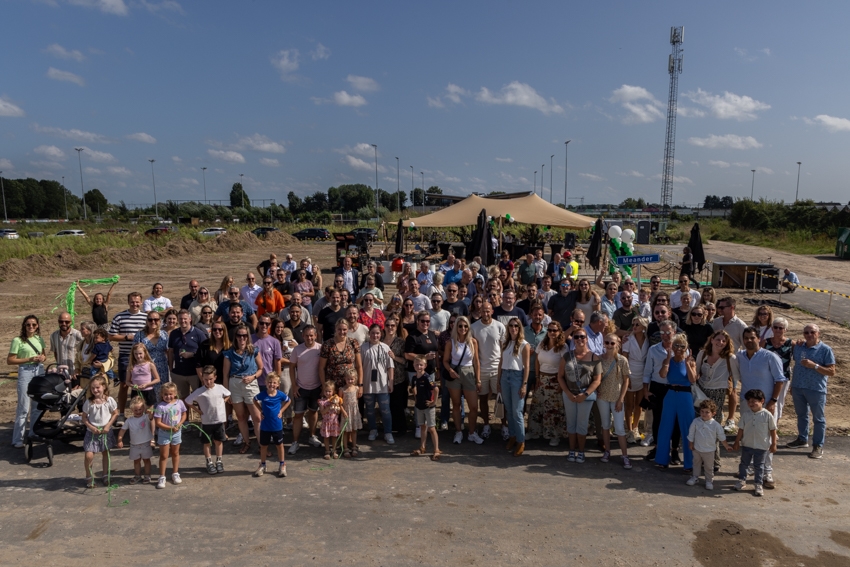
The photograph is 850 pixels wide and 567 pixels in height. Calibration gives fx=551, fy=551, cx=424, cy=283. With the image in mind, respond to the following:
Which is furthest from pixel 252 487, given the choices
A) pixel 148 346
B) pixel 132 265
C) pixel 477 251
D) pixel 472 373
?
pixel 132 265

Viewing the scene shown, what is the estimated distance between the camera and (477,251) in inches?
547

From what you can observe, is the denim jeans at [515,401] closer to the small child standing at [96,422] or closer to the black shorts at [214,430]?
the black shorts at [214,430]

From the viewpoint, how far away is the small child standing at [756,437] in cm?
509

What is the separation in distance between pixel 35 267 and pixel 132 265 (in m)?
4.52

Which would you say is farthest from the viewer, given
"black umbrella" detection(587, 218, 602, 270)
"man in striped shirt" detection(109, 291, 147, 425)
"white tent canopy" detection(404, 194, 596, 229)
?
"white tent canopy" detection(404, 194, 596, 229)

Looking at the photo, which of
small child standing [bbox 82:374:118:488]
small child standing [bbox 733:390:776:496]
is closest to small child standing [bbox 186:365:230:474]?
small child standing [bbox 82:374:118:488]

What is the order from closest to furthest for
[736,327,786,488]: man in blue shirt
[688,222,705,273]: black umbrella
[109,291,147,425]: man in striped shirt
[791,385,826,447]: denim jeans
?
1. [736,327,786,488]: man in blue shirt
2. [791,385,826,447]: denim jeans
3. [109,291,147,425]: man in striped shirt
4. [688,222,705,273]: black umbrella

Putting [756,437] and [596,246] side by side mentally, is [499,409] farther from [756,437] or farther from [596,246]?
[596,246]

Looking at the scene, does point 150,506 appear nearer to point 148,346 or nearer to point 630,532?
point 148,346

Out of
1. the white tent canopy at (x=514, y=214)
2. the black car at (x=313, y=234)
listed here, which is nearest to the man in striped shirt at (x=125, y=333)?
the white tent canopy at (x=514, y=214)

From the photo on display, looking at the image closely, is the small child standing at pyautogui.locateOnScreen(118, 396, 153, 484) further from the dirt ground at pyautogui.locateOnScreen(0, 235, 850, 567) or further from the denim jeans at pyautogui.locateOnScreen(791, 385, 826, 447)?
the denim jeans at pyautogui.locateOnScreen(791, 385, 826, 447)

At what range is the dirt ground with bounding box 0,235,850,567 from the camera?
165 inches

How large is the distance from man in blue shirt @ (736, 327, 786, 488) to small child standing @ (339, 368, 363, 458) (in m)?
3.93

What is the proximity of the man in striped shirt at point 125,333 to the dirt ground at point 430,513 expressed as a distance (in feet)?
2.47
